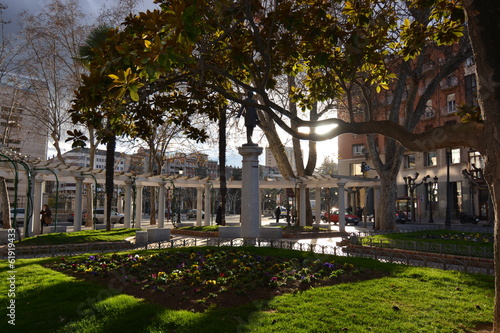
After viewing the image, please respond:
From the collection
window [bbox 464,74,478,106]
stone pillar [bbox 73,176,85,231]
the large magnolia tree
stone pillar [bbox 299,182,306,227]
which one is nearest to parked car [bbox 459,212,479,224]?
window [bbox 464,74,478,106]

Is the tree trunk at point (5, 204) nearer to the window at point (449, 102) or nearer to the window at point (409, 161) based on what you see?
the window at point (449, 102)

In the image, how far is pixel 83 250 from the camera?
13.9m

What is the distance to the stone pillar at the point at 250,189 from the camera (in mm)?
12758

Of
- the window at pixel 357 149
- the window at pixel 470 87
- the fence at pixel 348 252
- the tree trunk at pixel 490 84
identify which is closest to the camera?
the tree trunk at pixel 490 84

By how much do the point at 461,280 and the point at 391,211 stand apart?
→ 47.7 feet

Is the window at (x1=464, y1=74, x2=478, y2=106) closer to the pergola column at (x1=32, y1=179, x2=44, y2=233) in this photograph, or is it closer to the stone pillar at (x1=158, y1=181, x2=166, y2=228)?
the stone pillar at (x1=158, y1=181, x2=166, y2=228)

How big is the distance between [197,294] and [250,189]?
6.59 m

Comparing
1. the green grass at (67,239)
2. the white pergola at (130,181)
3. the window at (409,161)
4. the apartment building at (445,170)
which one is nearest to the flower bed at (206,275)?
the green grass at (67,239)

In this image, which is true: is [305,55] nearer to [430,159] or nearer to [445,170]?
[445,170]

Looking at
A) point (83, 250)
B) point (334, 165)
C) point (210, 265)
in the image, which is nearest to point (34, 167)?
point (83, 250)

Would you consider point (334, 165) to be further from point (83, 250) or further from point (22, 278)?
point (22, 278)

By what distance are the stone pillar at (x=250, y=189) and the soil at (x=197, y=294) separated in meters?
5.53

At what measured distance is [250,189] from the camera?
41.9 feet

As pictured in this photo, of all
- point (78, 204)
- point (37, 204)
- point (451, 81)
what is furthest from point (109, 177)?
point (451, 81)
